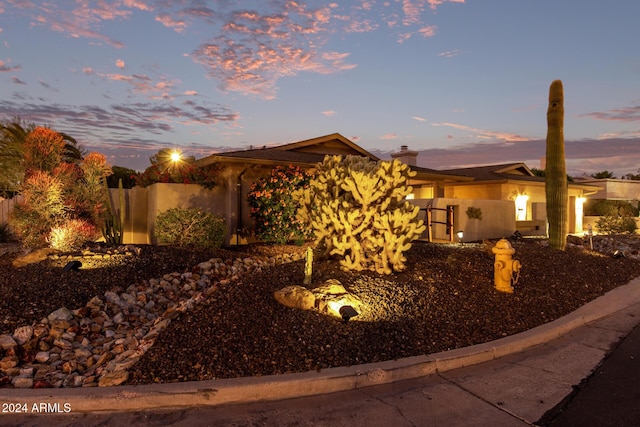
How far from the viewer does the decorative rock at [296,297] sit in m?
6.42

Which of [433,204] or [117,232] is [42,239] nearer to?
[117,232]

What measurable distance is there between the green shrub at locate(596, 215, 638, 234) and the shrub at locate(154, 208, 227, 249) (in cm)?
2043

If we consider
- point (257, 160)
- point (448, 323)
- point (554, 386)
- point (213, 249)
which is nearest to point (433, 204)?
point (257, 160)

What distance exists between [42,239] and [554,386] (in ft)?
34.8

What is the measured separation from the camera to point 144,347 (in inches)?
226

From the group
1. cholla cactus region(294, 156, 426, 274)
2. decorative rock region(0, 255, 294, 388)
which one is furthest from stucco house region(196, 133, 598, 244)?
cholla cactus region(294, 156, 426, 274)

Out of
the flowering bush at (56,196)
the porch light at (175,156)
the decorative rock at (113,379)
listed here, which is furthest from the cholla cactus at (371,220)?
the porch light at (175,156)

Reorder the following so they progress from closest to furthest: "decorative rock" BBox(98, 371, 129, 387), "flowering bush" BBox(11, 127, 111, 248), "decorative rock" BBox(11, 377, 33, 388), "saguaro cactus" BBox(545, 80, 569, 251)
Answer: "decorative rock" BBox(98, 371, 129, 387) → "decorative rock" BBox(11, 377, 33, 388) → "flowering bush" BBox(11, 127, 111, 248) → "saguaro cactus" BBox(545, 80, 569, 251)

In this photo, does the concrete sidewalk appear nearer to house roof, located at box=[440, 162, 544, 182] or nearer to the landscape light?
the landscape light

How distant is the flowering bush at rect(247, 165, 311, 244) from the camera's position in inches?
527

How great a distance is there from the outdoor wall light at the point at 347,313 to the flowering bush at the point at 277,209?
285 inches

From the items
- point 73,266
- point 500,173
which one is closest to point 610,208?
point 500,173

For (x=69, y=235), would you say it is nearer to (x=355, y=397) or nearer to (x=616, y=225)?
(x=355, y=397)

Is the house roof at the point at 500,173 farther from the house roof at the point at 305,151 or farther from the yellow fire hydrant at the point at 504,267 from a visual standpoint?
the yellow fire hydrant at the point at 504,267
